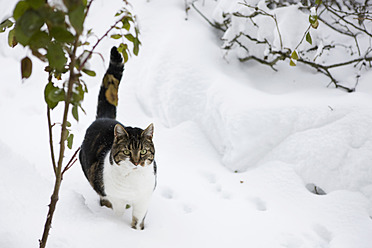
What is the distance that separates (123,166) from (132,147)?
0.11 meters

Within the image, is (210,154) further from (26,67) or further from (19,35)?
(19,35)

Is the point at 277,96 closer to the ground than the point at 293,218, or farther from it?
farther from it

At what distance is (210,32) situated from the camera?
337cm

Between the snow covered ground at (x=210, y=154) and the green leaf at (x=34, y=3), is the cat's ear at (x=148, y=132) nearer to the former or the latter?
the snow covered ground at (x=210, y=154)

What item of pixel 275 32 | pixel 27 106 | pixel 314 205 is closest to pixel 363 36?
pixel 275 32

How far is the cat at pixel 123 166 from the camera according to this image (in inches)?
68.9

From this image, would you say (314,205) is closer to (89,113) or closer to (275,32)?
(275,32)

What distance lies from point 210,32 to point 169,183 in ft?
5.36

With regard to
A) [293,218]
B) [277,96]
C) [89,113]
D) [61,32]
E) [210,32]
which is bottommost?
[293,218]

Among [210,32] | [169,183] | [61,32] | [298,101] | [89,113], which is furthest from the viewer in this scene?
[210,32]

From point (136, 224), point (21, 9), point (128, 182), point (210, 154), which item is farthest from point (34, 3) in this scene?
point (210, 154)

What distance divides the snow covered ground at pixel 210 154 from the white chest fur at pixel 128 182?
155mm

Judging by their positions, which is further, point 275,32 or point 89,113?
point 89,113

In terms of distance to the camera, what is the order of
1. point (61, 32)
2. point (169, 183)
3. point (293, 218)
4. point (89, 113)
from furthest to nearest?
1. point (89, 113)
2. point (169, 183)
3. point (293, 218)
4. point (61, 32)
